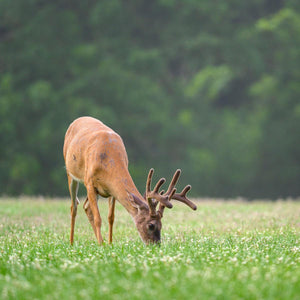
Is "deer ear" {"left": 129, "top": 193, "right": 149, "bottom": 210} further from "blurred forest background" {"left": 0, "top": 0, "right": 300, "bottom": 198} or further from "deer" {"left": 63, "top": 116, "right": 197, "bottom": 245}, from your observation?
"blurred forest background" {"left": 0, "top": 0, "right": 300, "bottom": 198}

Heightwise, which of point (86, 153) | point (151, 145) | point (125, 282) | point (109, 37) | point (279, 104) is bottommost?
point (125, 282)

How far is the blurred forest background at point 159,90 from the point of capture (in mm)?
30016

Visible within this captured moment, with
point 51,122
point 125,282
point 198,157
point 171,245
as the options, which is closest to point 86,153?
point 171,245

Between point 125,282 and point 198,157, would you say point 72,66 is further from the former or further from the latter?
point 125,282

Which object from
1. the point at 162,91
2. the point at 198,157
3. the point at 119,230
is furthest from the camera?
the point at 162,91

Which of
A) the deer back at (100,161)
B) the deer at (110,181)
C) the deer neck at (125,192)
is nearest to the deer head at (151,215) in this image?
the deer at (110,181)

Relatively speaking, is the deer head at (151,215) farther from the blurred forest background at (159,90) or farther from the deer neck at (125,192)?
the blurred forest background at (159,90)

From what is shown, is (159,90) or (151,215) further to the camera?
(159,90)

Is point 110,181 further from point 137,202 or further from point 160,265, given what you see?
point 160,265

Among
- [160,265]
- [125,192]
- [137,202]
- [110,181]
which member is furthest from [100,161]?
[160,265]

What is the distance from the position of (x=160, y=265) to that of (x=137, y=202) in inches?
86.6

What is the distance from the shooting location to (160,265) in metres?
5.68

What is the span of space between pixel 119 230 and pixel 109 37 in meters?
25.0

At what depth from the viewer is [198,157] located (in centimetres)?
3177
